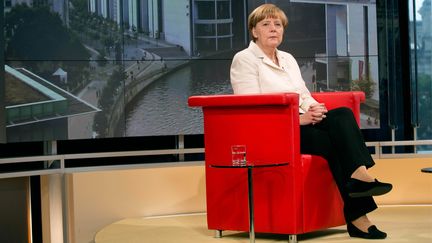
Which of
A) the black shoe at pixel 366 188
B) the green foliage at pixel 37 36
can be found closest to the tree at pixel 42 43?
the green foliage at pixel 37 36

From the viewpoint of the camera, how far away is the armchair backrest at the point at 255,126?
3.66 metres

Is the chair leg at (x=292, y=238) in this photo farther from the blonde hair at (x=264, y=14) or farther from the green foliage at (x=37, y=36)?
the green foliage at (x=37, y=36)

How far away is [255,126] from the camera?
12.3 feet

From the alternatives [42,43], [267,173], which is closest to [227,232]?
[267,173]

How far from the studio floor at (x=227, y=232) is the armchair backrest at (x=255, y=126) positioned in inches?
16.4

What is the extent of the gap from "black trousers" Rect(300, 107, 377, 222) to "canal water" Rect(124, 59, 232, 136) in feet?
3.95

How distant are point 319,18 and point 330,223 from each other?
5.59 feet

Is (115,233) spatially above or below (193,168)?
below

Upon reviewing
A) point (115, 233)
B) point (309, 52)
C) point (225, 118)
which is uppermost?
point (309, 52)

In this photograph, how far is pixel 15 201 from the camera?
5.00m

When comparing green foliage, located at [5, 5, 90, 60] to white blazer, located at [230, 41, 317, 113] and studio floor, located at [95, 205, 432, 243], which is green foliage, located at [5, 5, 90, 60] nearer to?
→ studio floor, located at [95, 205, 432, 243]

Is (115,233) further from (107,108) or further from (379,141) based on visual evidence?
(379,141)

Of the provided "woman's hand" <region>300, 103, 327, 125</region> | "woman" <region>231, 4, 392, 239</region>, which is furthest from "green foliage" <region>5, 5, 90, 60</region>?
"woman's hand" <region>300, 103, 327, 125</region>

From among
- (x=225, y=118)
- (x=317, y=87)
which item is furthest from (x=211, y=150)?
(x=317, y=87)
